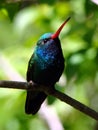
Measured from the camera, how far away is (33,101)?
15.8ft

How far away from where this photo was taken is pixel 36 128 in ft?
18.2

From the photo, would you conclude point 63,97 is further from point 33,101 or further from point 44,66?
point 33,101

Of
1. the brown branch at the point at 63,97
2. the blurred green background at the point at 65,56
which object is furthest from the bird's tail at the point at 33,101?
the brown branch at the point at 63,97

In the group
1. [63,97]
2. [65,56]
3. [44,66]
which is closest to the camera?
[63,97]

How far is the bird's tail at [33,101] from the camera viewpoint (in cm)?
474

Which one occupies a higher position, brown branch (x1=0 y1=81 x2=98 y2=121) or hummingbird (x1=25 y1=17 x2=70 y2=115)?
brown branch (x1=0 y1=81 x2=98 y2=121)

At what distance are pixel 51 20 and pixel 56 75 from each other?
1.52 meters

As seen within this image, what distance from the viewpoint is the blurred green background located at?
199 inches

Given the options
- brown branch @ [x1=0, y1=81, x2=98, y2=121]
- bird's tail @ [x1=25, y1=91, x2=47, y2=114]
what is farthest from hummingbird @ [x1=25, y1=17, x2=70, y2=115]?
brown branch @ [x1=0, y1=81, x2=98, y2=121]

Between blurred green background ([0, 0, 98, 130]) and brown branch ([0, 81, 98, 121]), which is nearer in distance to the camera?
brown branch ([0, 81, 98, 121])

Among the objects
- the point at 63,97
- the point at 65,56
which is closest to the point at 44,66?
the point at 65,56

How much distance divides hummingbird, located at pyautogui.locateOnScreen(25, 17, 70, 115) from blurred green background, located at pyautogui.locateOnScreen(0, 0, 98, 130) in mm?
222

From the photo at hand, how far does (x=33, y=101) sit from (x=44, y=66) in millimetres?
390

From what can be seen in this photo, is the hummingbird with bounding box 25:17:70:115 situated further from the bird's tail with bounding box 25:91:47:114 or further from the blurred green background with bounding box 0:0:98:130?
Answer: the blurred green background with bounding box 0:0:98:130
